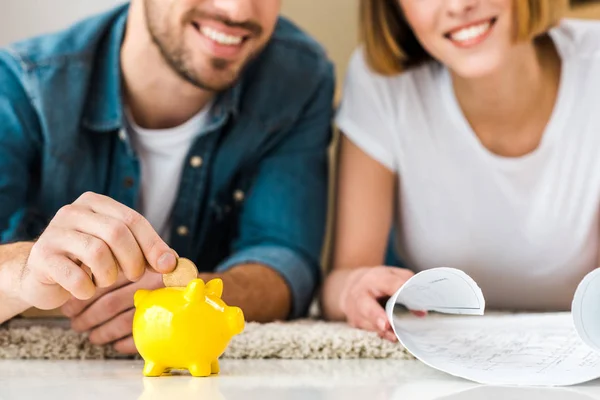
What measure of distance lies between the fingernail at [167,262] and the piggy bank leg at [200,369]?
94mm

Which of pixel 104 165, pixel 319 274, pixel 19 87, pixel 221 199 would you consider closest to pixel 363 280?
pixel 319 274

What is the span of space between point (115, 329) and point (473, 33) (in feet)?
2.17

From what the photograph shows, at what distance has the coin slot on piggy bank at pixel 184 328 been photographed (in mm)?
730

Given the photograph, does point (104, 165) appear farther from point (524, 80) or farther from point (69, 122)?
point (524, 80)

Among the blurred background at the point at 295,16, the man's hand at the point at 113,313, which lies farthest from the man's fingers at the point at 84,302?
the blurred background at the point at 295,16

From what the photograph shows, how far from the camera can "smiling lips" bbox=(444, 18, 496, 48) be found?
117cm

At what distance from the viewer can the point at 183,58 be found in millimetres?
1258

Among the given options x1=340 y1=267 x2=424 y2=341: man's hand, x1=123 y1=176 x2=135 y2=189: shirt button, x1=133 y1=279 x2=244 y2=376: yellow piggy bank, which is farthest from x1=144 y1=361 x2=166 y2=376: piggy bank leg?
x1=123 y1=176 x2=135 y2=189: shirt button

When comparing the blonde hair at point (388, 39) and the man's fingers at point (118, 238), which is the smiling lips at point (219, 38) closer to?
the blonde hair at point (388, 39)

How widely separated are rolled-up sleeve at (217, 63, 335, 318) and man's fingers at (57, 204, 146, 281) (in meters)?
0.47

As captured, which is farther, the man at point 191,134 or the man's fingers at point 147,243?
the man at point 191,134

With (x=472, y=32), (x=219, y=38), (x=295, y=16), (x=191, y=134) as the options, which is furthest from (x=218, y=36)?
(x=295, y=16)

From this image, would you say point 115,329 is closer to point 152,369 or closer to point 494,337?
point 152,369

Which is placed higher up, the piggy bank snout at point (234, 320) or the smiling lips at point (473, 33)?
the smiling lips at point (473, 33)
